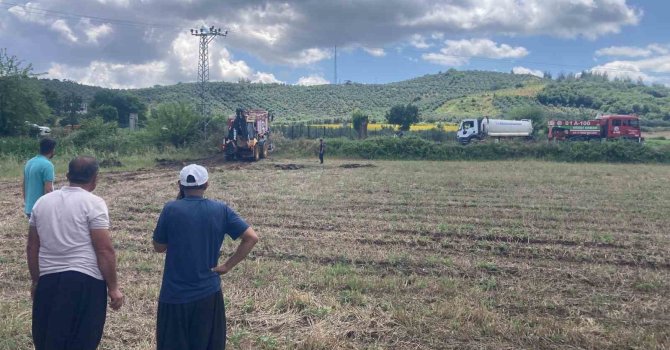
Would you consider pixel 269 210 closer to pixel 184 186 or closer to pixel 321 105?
pixel 184 186

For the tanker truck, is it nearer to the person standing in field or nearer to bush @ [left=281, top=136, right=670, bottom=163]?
bush @ [left=281, top=136, right=670, bottom=163]

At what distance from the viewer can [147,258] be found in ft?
28.0

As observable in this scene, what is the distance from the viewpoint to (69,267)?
3881 mm

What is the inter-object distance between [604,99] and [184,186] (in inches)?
3395

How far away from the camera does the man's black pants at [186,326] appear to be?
3.95m

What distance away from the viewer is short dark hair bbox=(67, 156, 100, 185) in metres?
4.05

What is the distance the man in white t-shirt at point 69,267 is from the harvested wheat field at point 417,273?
1371 mm

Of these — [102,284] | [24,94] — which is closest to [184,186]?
[102,284]

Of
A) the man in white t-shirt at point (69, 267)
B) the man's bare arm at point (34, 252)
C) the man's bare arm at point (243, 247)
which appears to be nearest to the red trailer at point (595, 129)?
the man's bare arm at point (243, 247)

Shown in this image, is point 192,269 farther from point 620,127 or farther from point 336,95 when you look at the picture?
point 336,95

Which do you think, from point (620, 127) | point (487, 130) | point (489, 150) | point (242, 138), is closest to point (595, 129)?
point (620, 127)

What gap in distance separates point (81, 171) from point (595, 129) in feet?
157

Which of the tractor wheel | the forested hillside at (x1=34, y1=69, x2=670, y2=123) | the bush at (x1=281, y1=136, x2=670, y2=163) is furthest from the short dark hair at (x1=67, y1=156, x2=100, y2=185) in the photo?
the forested hillside at (x1=34, y1=69, x2=670, y2=123)

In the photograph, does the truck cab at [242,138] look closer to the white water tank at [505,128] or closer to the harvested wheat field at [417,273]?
the harvested wheat field at [417,273]
